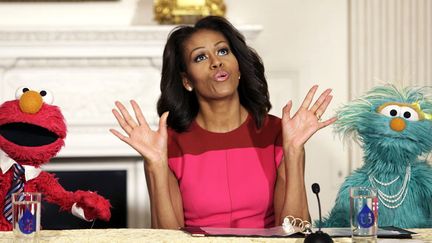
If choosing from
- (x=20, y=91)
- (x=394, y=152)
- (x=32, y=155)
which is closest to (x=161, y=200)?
(x=32, y=155)

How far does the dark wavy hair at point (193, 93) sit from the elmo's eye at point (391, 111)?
340 mm

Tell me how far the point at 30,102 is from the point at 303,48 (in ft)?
5.54

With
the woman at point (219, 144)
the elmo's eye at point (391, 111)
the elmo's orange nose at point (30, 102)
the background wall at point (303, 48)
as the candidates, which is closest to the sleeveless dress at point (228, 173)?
the woman at point (219, 144)

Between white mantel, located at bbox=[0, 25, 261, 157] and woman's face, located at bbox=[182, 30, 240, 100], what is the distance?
0.91 metres

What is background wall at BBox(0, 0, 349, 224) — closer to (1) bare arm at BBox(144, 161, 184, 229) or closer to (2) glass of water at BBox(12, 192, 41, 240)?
(1) bare arm at BBox(144, 161, 184, 229)

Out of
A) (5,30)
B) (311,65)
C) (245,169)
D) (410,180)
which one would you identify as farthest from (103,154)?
(410,180)

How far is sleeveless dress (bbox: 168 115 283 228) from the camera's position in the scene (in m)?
2.13

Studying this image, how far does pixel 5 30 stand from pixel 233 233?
180 cm

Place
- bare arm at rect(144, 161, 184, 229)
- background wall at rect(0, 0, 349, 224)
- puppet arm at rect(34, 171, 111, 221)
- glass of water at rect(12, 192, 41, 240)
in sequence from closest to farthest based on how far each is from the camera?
glass of water at rect(12, 192, 41, 240)
puppet arm at rect(34, 171, 111, 221)
bare arm at rect(144, 161, 184, 229)
background wall at rect(0, 0, 349, 224)

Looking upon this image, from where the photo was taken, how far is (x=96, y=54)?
3.14 m

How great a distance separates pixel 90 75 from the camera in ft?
10.4

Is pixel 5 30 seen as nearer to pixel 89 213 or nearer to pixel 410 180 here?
pixel 89 213

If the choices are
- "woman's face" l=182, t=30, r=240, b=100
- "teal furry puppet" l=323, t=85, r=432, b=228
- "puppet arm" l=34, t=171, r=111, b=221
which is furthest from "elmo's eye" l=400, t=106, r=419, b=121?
"puppet arm" l=34, t=171, r=111, b=221

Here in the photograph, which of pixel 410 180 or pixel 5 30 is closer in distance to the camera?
pixel 410 180
